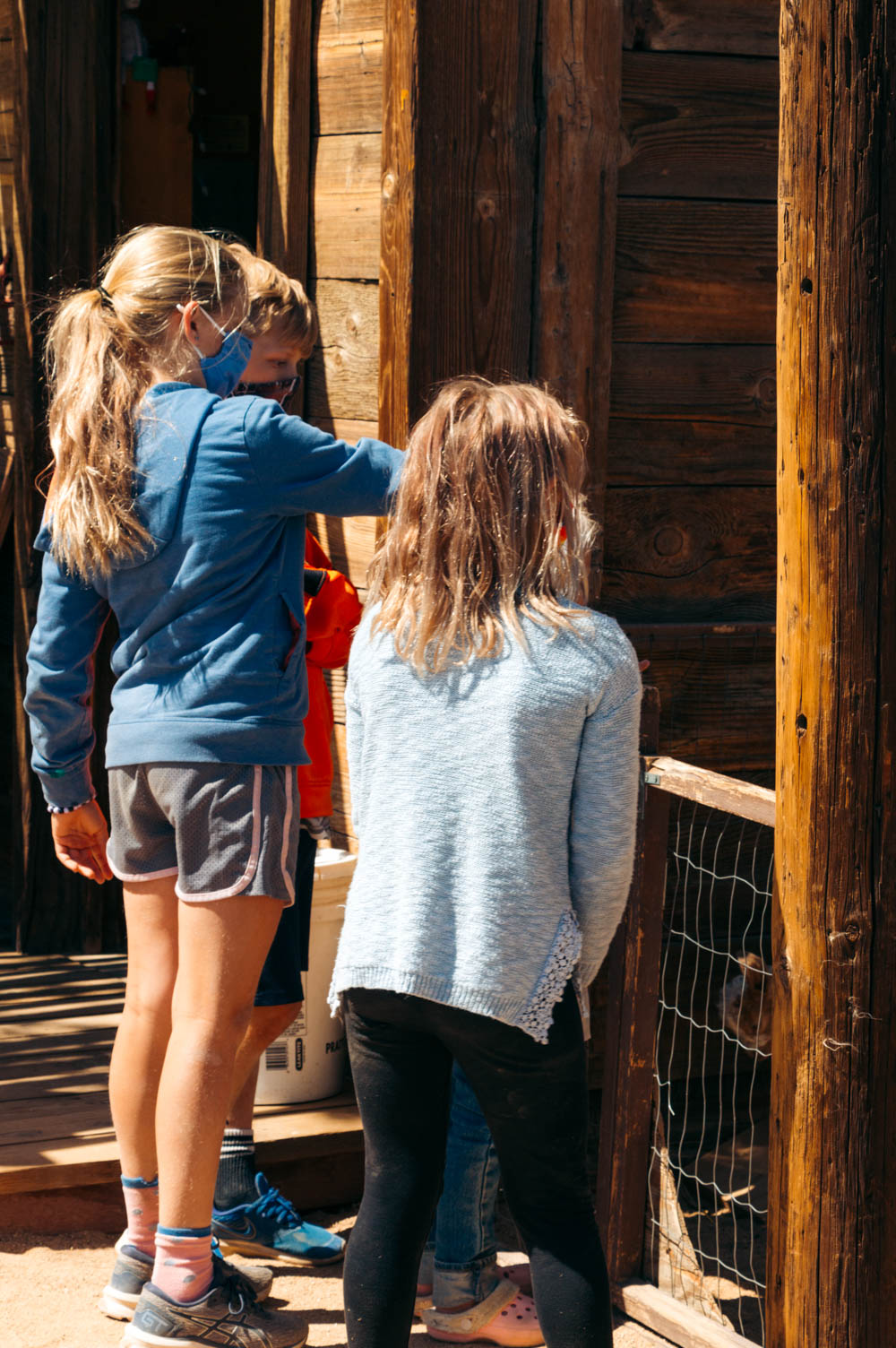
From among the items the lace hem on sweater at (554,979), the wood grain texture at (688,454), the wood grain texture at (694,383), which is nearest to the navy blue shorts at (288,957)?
the lace hem on sweater at (554,979)

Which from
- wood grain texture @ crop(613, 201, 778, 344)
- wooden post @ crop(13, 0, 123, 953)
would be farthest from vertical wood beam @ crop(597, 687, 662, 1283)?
wooden post @ crop(13, 0, 123, 953)

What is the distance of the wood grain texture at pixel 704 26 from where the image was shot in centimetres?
385

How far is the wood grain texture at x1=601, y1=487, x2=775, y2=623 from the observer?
4.05 m

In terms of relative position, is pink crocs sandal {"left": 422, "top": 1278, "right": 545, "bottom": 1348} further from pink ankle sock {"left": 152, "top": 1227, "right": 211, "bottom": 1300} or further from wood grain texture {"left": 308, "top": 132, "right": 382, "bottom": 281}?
wood grain texture {"left": 308, "top": 132, "right": 382, "bottom": 281}

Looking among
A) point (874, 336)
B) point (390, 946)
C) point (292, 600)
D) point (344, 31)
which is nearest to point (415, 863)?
point (390, 946)

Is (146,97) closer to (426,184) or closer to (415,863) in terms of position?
(426,184)

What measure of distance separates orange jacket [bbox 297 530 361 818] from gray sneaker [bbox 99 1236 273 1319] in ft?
3.07

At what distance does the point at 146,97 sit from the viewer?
237 inches

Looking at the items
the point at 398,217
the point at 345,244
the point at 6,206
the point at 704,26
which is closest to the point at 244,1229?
the point at 398,217

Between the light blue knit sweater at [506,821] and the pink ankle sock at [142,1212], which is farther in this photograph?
the pink ankle sock at [142,1212]

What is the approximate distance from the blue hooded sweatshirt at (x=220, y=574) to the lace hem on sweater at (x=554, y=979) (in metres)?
0.69

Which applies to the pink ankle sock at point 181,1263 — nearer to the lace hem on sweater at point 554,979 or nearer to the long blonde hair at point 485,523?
the lace hem on sweater at point 554,979

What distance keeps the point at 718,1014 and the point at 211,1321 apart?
2.07 meters

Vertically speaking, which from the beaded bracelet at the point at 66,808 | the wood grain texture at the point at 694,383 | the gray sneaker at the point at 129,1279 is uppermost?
the wood grain texture at the point at 694,383
